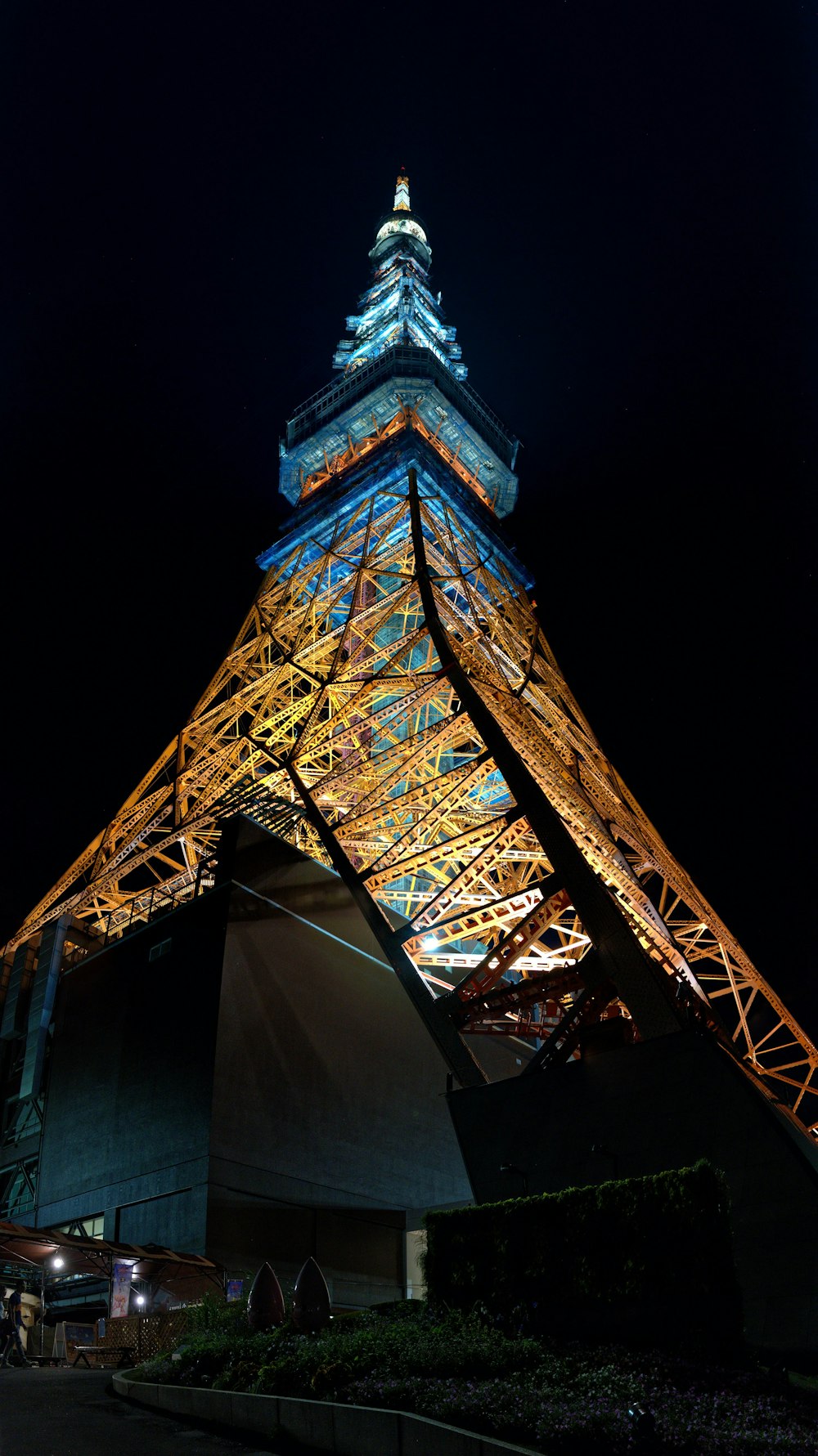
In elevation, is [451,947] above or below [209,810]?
below

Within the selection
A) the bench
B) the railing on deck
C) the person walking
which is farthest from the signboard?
the bench

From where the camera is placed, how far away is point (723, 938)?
2819cm

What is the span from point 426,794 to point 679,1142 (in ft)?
40.6

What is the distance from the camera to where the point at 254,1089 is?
21.6 metres

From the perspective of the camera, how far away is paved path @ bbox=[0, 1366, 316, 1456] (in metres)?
7.76

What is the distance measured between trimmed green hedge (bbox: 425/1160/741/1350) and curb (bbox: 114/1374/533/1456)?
2.83 metres

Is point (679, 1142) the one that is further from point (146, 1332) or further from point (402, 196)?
point (402, 196)

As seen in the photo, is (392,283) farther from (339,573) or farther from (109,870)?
(109,870)

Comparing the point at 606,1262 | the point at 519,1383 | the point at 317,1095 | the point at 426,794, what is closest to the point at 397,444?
the point at 426,794

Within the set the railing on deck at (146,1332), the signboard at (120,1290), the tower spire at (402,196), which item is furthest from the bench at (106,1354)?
the tower spire at (402,196)

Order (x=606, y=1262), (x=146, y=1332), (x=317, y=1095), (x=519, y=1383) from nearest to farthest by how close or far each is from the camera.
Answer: (x=519, y=1383)
(x=606, y=1262)
(x=146, y=1332)
(x=317, y=1095)

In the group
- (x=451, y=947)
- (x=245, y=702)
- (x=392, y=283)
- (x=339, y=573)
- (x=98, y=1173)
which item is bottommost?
(x=98, y=1173)

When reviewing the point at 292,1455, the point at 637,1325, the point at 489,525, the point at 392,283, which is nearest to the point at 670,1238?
the point at 637,1325

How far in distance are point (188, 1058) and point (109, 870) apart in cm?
923
